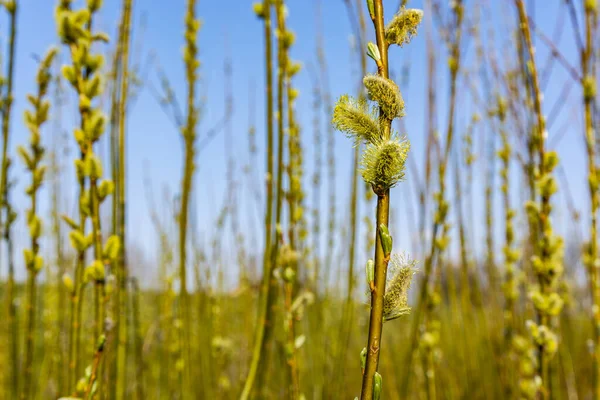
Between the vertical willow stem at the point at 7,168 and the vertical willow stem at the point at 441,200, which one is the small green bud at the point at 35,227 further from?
the vertical willow stem at the point at 441,200

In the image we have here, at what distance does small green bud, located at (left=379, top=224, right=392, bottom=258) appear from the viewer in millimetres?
319

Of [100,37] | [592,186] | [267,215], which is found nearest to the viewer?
[100,37]

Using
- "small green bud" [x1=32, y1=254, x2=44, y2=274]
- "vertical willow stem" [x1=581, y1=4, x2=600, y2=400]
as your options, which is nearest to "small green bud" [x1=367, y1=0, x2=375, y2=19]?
"small green bud" [x1=32, y1=254, x2=44, y2=274]

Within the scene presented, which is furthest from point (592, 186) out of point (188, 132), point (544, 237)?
point (188, 132)

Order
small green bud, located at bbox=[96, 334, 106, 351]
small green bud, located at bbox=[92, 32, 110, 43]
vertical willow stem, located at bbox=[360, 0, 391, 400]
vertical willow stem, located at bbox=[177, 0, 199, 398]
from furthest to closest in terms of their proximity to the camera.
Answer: vertical willow stem, located at bbox=[177, 0, 199, 398]
small green bud, located at bbox=[92, 32, 110, 43]
small green bud, located at bbox=[96, 334, 106, 351]
vertical willow stem, located at bbox=[360, 0, 391, 400]

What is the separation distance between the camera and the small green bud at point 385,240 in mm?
319

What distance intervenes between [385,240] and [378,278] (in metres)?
0.03

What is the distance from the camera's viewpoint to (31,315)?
27.8 inches

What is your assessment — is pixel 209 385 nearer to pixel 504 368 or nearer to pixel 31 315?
pixel 31 315

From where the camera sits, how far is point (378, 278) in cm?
33

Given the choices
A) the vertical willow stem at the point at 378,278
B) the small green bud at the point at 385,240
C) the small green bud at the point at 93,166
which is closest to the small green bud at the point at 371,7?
the vertical willow stem at the point at 378,278

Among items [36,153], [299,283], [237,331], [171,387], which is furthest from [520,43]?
[237,331]

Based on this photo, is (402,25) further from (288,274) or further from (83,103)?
(288,274)

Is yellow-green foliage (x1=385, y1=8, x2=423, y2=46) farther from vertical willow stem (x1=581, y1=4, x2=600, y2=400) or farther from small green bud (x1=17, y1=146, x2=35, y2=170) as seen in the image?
vertical willow stem (x1=581, y1=4, x2=600, y2=400)
